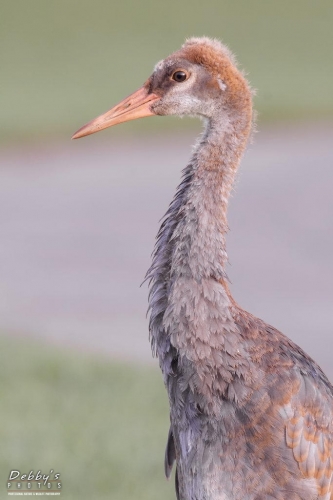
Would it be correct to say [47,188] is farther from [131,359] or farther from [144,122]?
[131,359]

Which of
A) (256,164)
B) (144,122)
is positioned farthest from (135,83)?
(256,164)

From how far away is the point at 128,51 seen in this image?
26281 millimetres

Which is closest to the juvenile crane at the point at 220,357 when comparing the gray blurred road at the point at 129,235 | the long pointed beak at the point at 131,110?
the long pointed beak at the point at 131,110

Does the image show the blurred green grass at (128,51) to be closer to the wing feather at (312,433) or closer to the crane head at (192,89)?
the crane head at (192,89)

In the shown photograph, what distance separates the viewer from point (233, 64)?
529cm

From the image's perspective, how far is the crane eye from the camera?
5285 millimetres

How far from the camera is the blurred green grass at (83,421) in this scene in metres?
7.47

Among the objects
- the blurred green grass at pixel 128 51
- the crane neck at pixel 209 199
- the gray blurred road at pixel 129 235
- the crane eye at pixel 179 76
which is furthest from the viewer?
the blurred green grass at pixel 128 51

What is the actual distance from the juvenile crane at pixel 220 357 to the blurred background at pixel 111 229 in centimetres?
122

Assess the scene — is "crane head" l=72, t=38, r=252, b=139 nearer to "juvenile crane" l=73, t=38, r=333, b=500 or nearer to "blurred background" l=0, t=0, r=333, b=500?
"juvenile crane" l=73, t=38, r=333, b=500

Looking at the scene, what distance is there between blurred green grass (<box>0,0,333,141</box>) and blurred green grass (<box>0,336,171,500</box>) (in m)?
9.43

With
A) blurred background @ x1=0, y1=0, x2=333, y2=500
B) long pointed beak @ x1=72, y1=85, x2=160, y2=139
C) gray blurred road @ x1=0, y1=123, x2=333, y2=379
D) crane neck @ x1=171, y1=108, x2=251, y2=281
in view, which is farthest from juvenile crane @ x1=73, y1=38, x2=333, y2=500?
gray blurred road @ x1=0, y1=123, x2=333, y2=379

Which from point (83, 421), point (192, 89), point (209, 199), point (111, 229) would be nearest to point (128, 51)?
point (111, 229)

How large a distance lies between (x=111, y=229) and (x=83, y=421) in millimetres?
5552
